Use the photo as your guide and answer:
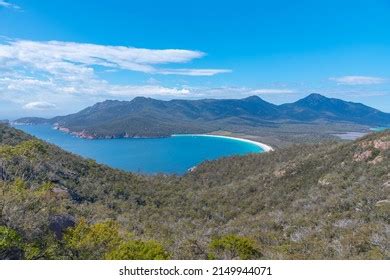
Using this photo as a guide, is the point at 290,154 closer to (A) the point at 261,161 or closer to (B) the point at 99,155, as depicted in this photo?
(A) the point at 261,161

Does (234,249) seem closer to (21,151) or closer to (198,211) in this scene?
(21,151)

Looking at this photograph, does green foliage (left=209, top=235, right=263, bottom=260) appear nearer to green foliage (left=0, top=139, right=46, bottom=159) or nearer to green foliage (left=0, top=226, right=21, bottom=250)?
green foliage (left=0, top=226, right=21, bottom=250)

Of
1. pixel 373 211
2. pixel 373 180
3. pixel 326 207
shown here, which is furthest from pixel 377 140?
pixel 373 211

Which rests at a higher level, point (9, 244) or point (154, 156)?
point (9, 244)

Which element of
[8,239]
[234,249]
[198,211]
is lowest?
[198,211]

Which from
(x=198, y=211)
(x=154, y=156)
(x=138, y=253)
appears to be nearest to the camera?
(x=138, y=253)

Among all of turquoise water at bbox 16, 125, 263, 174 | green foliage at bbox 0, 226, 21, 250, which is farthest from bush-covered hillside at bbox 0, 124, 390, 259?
turquoise water at bbox 16, 125, 263, 174

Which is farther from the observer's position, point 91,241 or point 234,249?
point 234,249

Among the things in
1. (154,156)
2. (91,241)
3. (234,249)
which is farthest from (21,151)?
(154,156)
